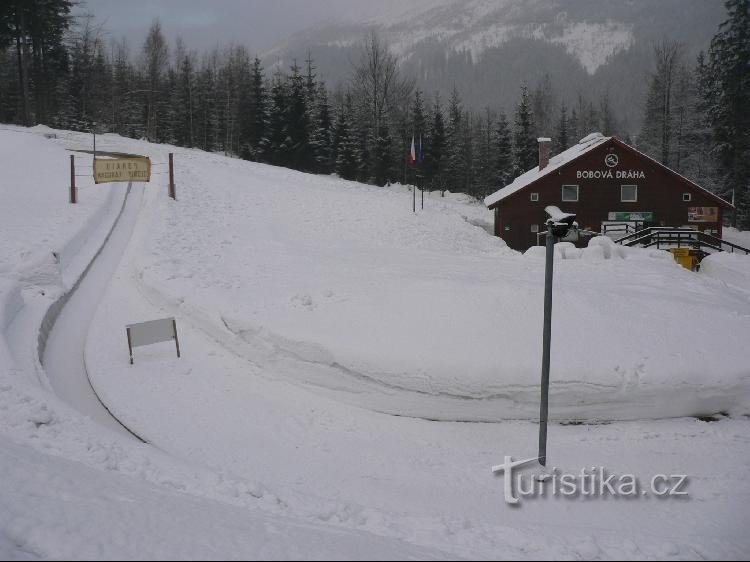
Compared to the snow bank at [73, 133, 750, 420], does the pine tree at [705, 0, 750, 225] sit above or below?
above

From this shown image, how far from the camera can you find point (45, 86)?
5881 centimetres

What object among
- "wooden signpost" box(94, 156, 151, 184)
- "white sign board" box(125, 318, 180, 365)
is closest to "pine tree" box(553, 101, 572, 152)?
"wooden signpost" box(94, 156, 151, 184)

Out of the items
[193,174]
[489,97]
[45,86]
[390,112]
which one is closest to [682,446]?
[193,174]

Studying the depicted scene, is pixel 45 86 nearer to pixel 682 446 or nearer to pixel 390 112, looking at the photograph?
pixel 390 112

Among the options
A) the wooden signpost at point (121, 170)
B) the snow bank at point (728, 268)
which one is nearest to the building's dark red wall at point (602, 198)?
the snow bank at point (728, 268)

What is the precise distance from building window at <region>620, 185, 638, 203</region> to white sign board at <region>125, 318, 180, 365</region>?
3034cm

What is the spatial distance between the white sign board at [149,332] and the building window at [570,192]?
94.8ft

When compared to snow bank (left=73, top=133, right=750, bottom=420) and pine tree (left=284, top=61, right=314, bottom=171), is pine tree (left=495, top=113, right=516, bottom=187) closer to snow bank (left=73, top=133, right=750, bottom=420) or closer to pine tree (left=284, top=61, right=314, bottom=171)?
pine tree (left=284, top=61, right=314, bottom=171)

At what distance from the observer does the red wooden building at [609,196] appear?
110 feet

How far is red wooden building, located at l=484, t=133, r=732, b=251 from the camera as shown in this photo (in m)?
33.5

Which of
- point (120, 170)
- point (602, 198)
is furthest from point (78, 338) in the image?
point (602, 198)

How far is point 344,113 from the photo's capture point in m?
59.5

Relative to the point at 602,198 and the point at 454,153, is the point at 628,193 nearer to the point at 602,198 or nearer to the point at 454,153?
the point at 602,198

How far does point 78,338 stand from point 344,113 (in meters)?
50.8
